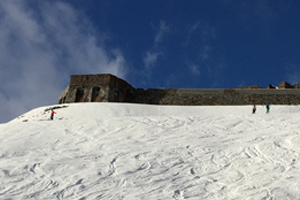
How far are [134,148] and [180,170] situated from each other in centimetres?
267

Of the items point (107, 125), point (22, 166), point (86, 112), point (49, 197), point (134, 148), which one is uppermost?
point (86, 112)

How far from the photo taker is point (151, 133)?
14219 mm

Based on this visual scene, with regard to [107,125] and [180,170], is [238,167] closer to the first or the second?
[180,170]

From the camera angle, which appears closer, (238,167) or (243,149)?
(238,167)

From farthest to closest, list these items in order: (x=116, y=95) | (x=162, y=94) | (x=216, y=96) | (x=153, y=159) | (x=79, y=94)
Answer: (x=162, y=94) → (x=79, y=94) → (x=116, y=95) → (x=216, y=96) → (x=153, y=159)

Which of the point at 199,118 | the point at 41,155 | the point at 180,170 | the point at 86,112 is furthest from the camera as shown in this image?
the point at 86,112

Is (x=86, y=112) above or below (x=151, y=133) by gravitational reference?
above

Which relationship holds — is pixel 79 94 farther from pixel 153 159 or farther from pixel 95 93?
pixel 153 159

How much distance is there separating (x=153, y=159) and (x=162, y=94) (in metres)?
20.0

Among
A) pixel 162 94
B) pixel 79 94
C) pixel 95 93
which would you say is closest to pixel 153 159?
pixel 95 93

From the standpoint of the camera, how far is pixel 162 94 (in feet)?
99.3

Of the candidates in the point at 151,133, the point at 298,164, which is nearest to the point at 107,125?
the point at 151,133

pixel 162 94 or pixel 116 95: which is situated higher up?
pixel 162 94

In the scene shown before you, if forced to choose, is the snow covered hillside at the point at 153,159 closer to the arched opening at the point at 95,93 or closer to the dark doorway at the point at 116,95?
the arched opening at the point at 95,93
